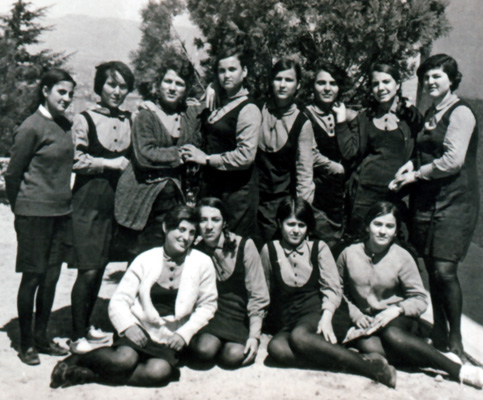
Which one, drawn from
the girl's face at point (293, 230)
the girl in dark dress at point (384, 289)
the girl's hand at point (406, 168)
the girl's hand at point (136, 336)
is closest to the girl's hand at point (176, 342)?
the girl's hand at point (136, 336)

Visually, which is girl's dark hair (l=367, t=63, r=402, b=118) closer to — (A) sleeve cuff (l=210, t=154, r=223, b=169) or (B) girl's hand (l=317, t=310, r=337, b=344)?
(A) sleeve cuff (l=210, t=154, r=223, b=169)

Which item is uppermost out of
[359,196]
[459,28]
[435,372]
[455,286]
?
[459,28]

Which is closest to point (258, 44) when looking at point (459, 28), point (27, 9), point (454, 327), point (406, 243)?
point (406, 243)

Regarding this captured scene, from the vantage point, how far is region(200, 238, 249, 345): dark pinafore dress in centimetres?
333

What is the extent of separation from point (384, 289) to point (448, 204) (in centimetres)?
64

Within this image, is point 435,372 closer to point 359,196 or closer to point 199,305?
point 359,196

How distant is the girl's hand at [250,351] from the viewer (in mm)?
3244

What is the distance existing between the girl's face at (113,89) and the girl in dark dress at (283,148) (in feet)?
2.95

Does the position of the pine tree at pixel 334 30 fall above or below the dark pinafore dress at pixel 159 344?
above

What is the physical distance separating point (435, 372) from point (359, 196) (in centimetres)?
116

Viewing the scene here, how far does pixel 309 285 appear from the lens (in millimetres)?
3494

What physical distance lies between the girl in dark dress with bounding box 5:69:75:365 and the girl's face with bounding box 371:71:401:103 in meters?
1.86

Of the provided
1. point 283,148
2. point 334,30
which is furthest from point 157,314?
point 334,30

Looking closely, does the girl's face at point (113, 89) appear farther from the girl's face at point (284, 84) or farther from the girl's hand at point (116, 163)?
the girl's face at point (284, 84)
